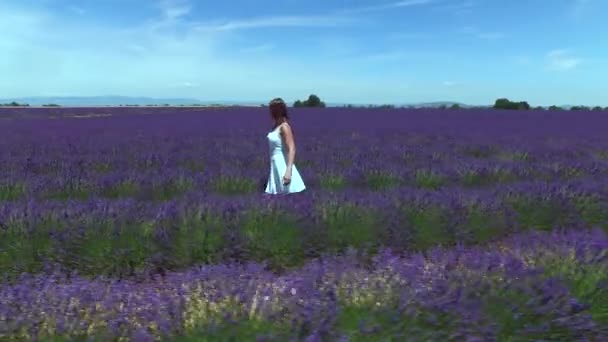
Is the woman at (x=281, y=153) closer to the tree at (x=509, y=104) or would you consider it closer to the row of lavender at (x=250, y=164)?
the row of lavender at (x=250, y=164)

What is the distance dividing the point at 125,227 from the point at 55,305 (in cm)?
183

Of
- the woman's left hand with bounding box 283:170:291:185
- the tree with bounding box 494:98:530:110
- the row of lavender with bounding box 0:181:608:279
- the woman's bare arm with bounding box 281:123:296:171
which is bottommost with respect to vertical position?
the row of lavender with bounding box 0:181:608:279

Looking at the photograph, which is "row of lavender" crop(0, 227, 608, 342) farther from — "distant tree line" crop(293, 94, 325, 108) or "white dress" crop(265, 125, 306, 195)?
"distant tree line" crop(293, 94, 325, 108)

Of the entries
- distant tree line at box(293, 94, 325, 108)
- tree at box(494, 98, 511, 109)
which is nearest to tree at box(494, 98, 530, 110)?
tree at box(494, 98, 511, 109)

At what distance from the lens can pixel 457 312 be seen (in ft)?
7.11

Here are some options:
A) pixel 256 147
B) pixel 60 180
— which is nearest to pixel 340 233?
pixel 60 180

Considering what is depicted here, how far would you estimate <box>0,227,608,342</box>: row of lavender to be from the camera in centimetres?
204

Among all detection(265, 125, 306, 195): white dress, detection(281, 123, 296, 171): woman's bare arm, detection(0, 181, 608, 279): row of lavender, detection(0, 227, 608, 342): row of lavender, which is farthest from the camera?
detection(265, 125, 306, 195): white dress

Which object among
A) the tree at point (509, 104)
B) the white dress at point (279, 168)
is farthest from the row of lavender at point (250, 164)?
the tree at point (509, 104)

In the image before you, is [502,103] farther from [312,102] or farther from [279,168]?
[279,168]

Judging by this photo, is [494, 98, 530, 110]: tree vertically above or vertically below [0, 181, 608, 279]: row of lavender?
above

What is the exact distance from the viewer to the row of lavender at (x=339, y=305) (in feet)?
6.68

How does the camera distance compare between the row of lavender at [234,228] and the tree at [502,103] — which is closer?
the row of lavender at [234,228]

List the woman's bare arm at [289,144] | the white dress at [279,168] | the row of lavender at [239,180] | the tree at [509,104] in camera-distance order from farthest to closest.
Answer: the tree at [509,104] → the row of lavender at [239,180] → the white dress at [279,168] → the woman's bare arm at [289,144]
